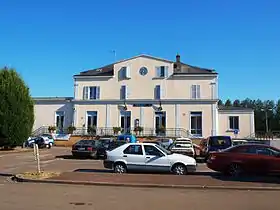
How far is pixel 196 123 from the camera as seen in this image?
160ft

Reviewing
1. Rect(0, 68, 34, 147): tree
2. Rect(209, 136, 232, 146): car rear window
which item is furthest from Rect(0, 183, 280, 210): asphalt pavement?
Rect(0, 68, 34, 147): tree

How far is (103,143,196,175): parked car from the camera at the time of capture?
16.3 m

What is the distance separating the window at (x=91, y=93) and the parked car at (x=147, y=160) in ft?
115

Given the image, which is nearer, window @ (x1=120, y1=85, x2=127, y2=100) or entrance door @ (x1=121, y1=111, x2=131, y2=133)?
entrance door @ (x1=121, y1=111, x2=131, y2=133)

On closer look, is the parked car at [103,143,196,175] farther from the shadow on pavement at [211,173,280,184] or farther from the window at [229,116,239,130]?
the window at [229,116,239,130]

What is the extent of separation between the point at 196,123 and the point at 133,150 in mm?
33009

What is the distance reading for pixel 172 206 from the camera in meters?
9.50

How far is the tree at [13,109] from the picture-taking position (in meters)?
32.5

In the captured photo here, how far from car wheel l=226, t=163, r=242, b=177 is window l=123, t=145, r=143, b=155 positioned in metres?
3.89

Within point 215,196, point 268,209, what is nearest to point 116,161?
point 215,196

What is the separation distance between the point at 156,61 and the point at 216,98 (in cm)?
932

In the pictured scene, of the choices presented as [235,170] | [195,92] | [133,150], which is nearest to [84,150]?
[133,150]

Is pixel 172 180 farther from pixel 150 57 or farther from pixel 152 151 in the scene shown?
pixel 150 57

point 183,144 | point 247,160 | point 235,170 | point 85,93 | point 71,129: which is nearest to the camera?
point 247,160
